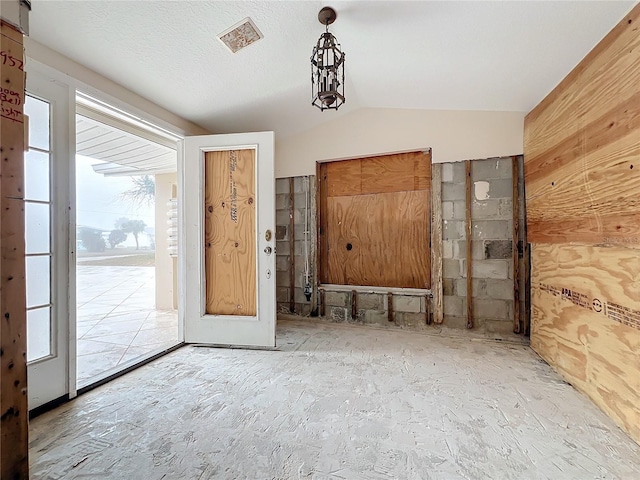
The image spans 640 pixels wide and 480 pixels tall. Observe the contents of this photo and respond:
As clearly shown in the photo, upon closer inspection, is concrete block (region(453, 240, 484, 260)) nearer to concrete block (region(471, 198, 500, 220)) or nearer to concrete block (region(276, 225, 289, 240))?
concrete block (region(471, 198, 500, 220))

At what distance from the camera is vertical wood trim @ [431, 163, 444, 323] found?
3.25 meters

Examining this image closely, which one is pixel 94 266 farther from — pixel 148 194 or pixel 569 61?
pixel 569 61

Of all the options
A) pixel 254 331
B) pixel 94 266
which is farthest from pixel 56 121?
pixel 94 266

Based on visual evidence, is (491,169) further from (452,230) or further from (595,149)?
(595,149)

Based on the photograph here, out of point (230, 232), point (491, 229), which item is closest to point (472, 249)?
point (491, 229)

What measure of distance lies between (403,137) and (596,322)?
2457mm

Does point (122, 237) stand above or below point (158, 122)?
below

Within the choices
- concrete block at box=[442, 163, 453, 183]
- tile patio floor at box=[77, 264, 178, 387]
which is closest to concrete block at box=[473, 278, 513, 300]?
concrete block at box=[442, 163, 453, 183]

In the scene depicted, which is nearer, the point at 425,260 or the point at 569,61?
the point at 569,61

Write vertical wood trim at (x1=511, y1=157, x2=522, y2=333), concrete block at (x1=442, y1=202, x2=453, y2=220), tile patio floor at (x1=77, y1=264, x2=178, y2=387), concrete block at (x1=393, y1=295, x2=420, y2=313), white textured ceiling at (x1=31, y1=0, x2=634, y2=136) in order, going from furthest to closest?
concrete block at (x1=393, y1=295, x2=420, y2=313) → concrete block at (x1=442, y1=202, x2=453, y2=220) → vertical wood trim at (x1=511, y1=157, x2=522, y2=333) → tile patio floor at (x1=77, y1=264, x2=178, y2=387) → white textured ceiling at (x1=31, y1=0, x2=634, y2=136)

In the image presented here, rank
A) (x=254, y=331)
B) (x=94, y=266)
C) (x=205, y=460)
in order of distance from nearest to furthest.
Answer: (x=205, y=460) → (x=254, y=331) → (x=94, y=266)

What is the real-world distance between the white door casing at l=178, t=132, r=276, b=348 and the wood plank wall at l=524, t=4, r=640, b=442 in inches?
94.4

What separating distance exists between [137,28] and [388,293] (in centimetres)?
325

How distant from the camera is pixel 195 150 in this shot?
9.52 ft
